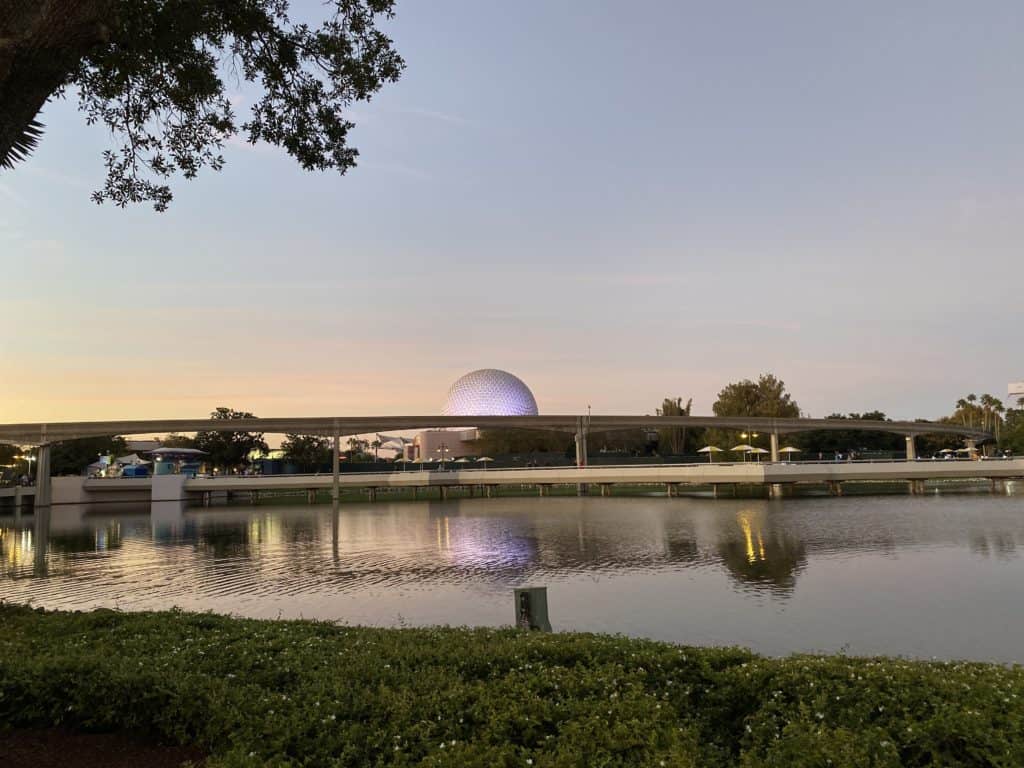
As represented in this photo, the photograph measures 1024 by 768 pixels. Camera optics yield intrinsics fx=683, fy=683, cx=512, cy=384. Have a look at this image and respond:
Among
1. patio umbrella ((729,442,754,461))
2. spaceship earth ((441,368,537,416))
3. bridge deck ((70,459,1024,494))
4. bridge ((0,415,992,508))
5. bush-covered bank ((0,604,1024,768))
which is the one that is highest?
spaceship earth ((441,368,537,416))

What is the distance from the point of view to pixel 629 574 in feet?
50.5

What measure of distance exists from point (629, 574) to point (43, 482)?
194 ft

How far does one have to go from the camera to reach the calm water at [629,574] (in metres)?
10.3

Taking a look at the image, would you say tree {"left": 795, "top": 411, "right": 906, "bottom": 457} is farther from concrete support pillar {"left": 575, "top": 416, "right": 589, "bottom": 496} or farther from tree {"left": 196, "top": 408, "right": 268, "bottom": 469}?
tree {"left": 196, "top": 408, "right": 268, "bottom": 469}

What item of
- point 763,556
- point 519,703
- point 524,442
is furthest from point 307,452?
point 519,703

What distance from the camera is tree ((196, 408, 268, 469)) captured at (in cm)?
8538

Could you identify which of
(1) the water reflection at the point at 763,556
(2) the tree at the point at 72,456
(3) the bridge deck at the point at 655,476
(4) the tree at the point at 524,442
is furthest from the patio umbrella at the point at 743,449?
(2) the tree at the point at 72,456

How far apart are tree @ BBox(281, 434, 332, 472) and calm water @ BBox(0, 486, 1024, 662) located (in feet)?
183

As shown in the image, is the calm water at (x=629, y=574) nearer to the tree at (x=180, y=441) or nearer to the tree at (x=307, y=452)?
the tree at (x=307, y=452)

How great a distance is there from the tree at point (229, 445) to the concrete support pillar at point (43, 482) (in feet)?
83.9

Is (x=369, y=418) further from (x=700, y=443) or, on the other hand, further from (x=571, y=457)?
(x=700, y=443)

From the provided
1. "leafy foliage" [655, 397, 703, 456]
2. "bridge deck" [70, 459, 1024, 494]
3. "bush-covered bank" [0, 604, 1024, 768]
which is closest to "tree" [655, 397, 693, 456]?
"leafy foliage" [655, 397, 703, 456]

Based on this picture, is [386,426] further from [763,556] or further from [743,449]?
[763,556]

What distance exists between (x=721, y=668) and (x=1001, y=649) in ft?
18.3
